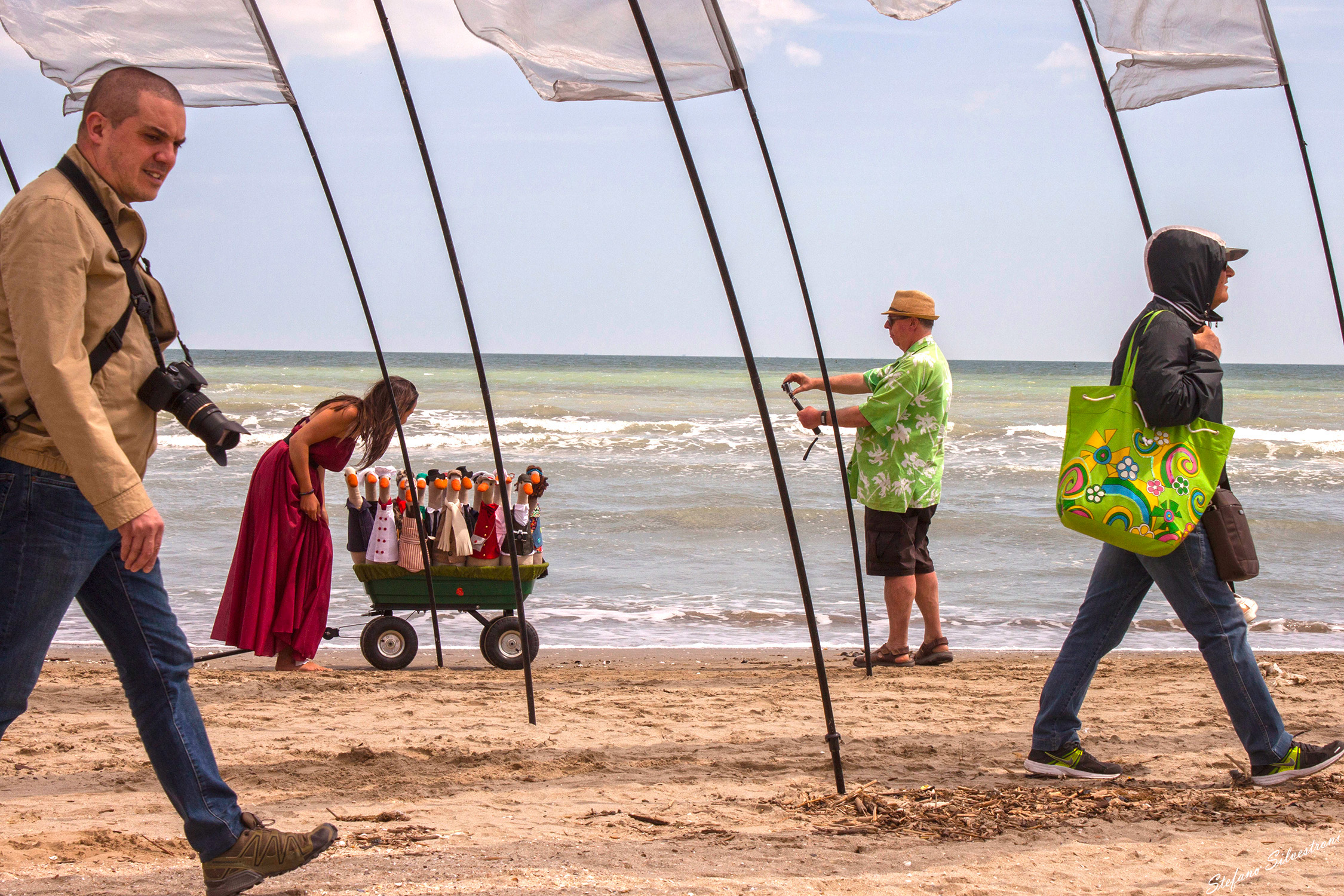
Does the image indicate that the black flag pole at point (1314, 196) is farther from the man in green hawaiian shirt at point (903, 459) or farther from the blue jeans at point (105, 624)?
the blue jeans at point (105, 624)

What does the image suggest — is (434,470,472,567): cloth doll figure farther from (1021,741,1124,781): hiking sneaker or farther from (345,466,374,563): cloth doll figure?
(1021,741,1124,781): hiking sneaker

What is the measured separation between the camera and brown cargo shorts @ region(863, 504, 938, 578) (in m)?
5.02

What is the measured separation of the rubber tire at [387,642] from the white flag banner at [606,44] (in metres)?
2.52

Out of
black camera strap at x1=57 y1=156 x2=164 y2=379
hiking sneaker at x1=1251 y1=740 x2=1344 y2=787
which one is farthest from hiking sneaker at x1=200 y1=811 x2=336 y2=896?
hiking sneaker at x1=1251 y1=740 x2=1344 y2=787

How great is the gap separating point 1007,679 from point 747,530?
16.2 feet

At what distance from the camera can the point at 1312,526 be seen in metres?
9.70

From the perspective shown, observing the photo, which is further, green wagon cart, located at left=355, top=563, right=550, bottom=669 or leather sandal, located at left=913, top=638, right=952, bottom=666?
leather sandal, located at left=913, top=638, right=952, bottom=666

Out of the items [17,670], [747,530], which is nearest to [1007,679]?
[17,670]

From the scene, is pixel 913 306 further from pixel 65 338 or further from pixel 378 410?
pixel 65 338

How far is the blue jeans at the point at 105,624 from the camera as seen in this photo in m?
1.95

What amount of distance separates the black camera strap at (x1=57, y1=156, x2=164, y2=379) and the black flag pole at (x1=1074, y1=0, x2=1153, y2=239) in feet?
8.79

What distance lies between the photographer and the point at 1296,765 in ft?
9.82

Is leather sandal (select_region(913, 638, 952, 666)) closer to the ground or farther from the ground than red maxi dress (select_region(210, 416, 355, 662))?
closer to the ground

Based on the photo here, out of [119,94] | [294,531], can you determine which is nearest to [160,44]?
[294,531]
